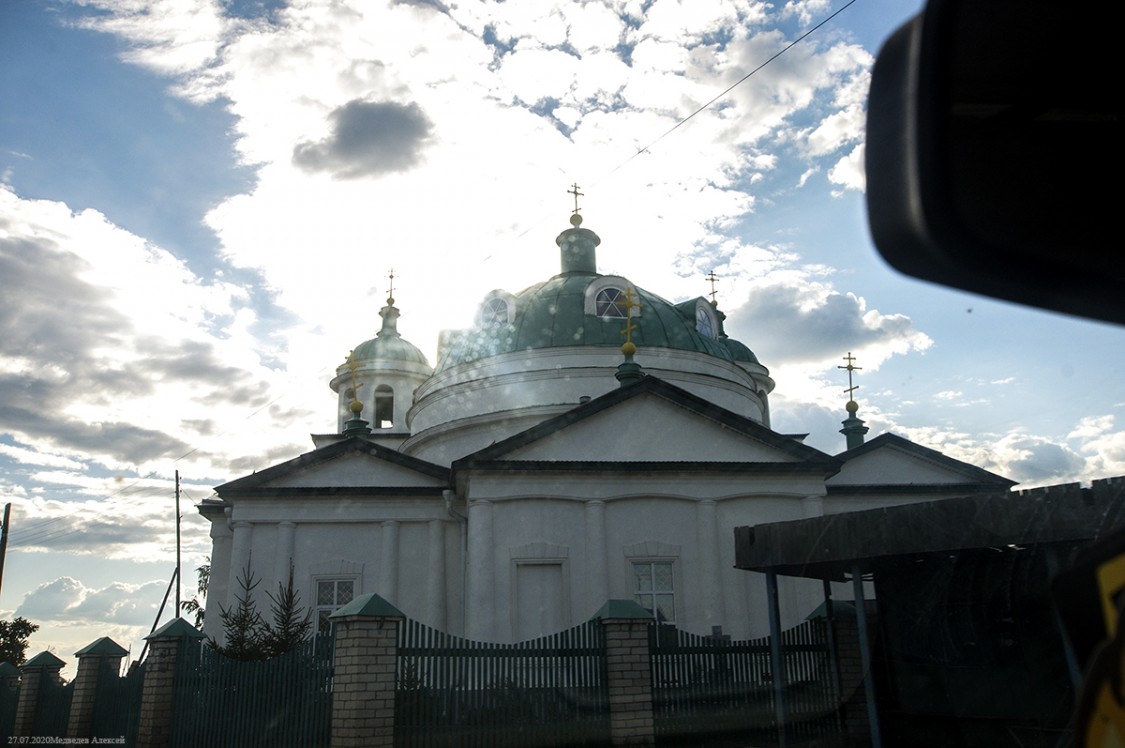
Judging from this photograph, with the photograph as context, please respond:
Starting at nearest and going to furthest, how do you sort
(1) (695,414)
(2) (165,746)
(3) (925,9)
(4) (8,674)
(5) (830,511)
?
(3) (925,9)
(2) (165,746)
(4) (8,674)
(1) (695,414)
(5) (830,511)

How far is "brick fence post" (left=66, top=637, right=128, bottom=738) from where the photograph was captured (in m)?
16.1

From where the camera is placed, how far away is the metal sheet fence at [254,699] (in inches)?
474

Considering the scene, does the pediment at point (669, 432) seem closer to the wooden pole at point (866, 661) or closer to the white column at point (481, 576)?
the white column at point (481, 576)

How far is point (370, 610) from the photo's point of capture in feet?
37.4

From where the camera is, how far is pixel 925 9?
5.85 ft

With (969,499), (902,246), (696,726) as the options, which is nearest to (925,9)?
(902,246)

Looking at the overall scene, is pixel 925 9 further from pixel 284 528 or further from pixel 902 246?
pixel 284 528

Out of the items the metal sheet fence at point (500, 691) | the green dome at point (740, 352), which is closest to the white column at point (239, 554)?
the metal sheet fence at point (500, 691)

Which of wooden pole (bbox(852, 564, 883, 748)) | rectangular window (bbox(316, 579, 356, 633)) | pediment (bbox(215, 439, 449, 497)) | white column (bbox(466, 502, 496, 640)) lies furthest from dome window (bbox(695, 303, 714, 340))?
wooden pole (bbox(852, 564, 883, 748))

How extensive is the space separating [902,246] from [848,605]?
13306 millimetres

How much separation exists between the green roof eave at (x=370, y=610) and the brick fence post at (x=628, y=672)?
292 cm

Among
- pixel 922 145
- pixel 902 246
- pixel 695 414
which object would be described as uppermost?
pixel 695 414

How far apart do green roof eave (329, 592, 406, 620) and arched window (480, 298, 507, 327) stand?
56.3 ft

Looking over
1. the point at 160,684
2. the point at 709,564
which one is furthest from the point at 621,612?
the point at 709,564
